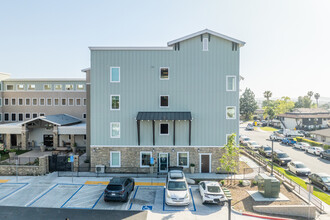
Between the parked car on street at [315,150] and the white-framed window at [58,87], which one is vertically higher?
the white-framed window at [58,87]

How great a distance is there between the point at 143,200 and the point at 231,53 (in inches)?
674

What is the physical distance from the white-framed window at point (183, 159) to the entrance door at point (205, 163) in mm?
1677

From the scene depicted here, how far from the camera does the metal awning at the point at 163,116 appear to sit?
21.3 metres

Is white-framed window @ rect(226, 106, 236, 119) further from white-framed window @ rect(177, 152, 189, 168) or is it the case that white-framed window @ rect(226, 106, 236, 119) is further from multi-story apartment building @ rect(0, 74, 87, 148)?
multi-story apartment building @ rect(0, 74, 87, 148)

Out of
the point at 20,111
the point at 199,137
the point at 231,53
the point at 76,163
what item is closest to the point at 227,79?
the point at 231,53

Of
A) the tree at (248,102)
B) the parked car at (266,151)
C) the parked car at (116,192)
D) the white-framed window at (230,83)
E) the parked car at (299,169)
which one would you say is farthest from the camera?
the tree at (248,102)

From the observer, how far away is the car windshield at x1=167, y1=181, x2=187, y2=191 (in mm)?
15473

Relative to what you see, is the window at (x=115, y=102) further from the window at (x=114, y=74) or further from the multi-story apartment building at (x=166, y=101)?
the window at (x=114, y=74)

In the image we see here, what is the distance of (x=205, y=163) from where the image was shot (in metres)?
22.7

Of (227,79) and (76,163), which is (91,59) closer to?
(76,163)

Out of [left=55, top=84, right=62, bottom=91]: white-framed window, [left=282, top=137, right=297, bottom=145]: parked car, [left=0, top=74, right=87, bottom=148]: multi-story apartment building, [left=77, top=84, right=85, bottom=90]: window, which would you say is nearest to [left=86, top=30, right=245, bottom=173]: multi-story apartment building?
[left=77, top=84, right=85, bottom=90]: window

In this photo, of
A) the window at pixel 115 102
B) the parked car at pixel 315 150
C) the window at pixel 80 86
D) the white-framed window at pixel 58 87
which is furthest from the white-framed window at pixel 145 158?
the parked car at pixel 315 150

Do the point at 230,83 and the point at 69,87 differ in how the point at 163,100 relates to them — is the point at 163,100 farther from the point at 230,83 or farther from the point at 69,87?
the point at 69,87

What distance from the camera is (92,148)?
2272 cm
